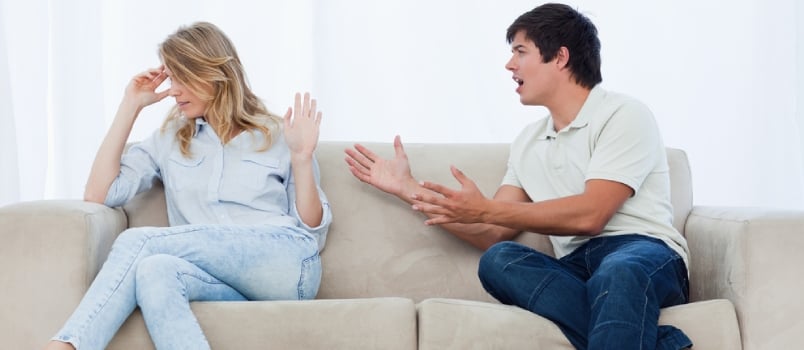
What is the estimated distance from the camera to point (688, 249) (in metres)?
2.33

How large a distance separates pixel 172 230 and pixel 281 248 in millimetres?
236

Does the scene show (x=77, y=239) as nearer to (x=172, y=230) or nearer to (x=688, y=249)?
(x=172, y=230)

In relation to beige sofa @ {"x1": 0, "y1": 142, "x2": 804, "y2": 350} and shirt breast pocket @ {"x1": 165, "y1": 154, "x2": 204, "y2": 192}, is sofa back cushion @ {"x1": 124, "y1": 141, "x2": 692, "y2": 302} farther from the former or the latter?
beige sofa @ {"x1": 0, "y1": 142, "x2": 804, "y2": 350}

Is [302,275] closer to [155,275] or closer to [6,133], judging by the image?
[155,275]

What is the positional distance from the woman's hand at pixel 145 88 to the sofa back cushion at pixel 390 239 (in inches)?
8.6

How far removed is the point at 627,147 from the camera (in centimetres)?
223

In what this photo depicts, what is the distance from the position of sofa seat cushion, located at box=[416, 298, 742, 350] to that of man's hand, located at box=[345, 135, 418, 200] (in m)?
0.50

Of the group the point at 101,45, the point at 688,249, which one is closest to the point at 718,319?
the point at 688,249

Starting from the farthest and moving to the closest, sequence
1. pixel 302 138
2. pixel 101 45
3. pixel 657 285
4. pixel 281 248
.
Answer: pixel 101 45
pixel 302 138
pixel 281 248
pixel 657 285

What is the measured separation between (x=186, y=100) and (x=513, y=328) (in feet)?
3.33

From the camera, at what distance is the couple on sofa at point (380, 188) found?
188cm

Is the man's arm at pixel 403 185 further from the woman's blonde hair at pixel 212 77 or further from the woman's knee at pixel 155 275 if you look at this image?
the woman's knee at pixel 155 275

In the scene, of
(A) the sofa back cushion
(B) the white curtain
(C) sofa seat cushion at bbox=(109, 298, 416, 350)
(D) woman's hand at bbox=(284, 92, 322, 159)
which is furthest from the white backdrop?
(C) sofa seat cushion at bbox=(109, 298, 416, 350)

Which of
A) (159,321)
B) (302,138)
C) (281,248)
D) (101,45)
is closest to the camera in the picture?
(159,321)
